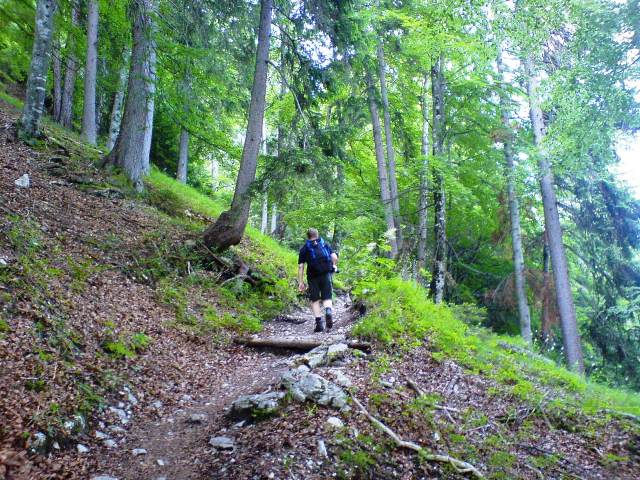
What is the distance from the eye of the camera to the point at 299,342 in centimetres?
705

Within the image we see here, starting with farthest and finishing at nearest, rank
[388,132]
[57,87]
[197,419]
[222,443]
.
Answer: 1. [57,87]
2. [388,132]
3. [197,419]
4. [222,443]

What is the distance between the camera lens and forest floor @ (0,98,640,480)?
12.5 feet

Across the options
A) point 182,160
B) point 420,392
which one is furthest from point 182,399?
point 182,160

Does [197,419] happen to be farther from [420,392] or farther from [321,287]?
[321,287]

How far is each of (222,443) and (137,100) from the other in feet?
29.7

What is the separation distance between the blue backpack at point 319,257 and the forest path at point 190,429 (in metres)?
1.79

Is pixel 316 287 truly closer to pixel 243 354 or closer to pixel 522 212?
pixel 243 354

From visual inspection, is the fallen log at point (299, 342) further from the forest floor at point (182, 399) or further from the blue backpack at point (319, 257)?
the blue backpack at point (319, 257)

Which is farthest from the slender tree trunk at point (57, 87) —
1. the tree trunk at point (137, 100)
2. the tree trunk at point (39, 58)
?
the tree trunk at point (137, 100)

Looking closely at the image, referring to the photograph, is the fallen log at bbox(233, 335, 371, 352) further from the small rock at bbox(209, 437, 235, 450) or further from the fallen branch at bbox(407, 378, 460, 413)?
the small rock at bbox(209, 437, 235, 450)

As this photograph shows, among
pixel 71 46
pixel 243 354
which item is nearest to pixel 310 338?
pixel 243 354

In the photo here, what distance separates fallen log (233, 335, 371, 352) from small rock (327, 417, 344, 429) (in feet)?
6.63

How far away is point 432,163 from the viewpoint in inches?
492

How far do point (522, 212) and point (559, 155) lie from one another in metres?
7.10
